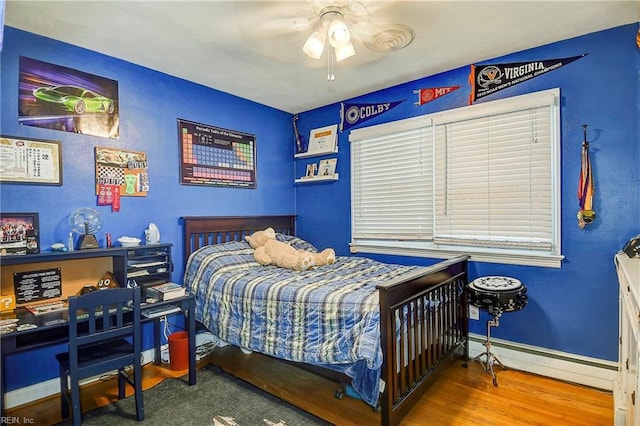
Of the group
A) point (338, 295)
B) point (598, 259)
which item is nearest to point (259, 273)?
point (338, 295)

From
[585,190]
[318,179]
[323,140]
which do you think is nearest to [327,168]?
[318,179]

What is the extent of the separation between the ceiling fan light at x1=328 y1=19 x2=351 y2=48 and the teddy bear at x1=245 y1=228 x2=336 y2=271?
173 centimetres

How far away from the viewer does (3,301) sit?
2203 mm

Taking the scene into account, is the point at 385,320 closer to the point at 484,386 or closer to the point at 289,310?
the point at 289,310

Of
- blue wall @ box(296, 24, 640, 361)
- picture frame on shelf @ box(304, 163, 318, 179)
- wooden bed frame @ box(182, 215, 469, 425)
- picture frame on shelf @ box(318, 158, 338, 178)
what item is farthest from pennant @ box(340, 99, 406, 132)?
wooden bed frame @ box(182, 215, 469, 425)

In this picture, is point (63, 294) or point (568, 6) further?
point (63, 294)

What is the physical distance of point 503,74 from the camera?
2840 mm

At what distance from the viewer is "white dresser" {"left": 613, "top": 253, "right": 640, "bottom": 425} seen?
4.10 feet

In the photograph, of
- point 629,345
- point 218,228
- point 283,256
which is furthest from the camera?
point 218,228

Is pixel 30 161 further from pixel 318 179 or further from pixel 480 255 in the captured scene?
pixel 480 255

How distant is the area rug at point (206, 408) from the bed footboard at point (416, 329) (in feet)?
1.75

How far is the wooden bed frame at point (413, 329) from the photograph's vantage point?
6.19ft

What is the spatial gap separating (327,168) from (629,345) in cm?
305

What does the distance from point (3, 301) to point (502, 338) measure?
368cm
